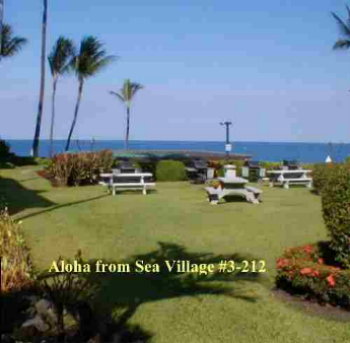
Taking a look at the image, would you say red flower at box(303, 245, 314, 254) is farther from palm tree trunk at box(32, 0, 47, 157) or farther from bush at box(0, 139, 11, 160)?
palm tree trunk at box(32, 0, 47, 157)

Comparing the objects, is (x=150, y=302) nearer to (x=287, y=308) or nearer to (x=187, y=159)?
(x=287, y=308)

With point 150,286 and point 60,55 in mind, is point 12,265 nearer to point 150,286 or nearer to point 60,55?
point 150,286

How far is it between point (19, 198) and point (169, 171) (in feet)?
29.9

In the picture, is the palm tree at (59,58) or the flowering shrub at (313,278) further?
the palm tree at (59,58)

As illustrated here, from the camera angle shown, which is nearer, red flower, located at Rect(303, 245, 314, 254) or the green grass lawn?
the green grass lawn

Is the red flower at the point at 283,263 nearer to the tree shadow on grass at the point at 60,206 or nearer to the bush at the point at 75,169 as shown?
the tree shadow on grass at the point at 60,206

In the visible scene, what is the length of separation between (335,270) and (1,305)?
12.2 ft

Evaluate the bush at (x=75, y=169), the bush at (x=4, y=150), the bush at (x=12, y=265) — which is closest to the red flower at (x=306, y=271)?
the bush at (x=12, y=265)

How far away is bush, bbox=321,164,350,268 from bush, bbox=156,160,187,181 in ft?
56.7

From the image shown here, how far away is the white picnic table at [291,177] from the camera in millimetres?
21203

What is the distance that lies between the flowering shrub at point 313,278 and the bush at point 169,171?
1674cm

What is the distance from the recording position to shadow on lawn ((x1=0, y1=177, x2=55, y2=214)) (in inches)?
562

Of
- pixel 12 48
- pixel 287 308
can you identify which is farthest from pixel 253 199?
pixel 12 48

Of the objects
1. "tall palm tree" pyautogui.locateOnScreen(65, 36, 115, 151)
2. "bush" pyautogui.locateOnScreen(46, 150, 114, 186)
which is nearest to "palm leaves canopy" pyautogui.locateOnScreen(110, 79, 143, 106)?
"tall palm tree" pyautogui.locateOnScreen(65, 36, 115, 151)
